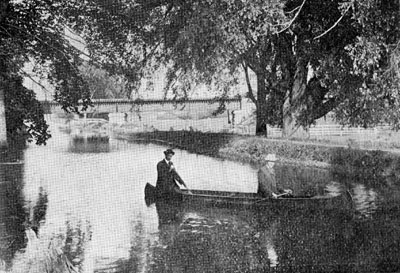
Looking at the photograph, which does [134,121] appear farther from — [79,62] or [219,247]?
[219,247]

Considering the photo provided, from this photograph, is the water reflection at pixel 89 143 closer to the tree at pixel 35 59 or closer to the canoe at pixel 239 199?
the tree at pixel 35 59

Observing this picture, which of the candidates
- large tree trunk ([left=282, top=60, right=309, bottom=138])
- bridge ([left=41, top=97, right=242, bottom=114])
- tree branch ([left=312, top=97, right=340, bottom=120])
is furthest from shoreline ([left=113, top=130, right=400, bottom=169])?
bridge ([left=41, top=97, right=242, bottom=114])

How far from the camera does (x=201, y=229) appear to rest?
13555 mm

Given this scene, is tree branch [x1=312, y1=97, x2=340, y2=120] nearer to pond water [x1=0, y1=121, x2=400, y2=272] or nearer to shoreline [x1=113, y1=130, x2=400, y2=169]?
shoreline [x1=113, y1=130, x2=400, y2=169]

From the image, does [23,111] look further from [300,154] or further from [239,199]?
[300,154]

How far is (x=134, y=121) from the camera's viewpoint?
50781mm

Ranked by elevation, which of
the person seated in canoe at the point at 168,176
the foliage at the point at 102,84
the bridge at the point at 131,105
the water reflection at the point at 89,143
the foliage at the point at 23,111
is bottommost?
the person seated in canoe at the point at 168,176

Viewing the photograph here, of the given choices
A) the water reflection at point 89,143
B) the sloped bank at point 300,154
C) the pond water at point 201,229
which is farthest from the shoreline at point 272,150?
the water reflection at point 89,143

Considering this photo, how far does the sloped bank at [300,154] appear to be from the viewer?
2131 cm

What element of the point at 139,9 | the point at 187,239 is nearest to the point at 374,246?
the point at 187,239

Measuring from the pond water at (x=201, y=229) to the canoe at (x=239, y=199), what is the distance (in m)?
0.20

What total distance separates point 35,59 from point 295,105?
1392 cm

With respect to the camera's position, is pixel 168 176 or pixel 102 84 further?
pixel 102 84

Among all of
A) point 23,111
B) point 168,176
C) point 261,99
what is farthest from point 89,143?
point 168,176
